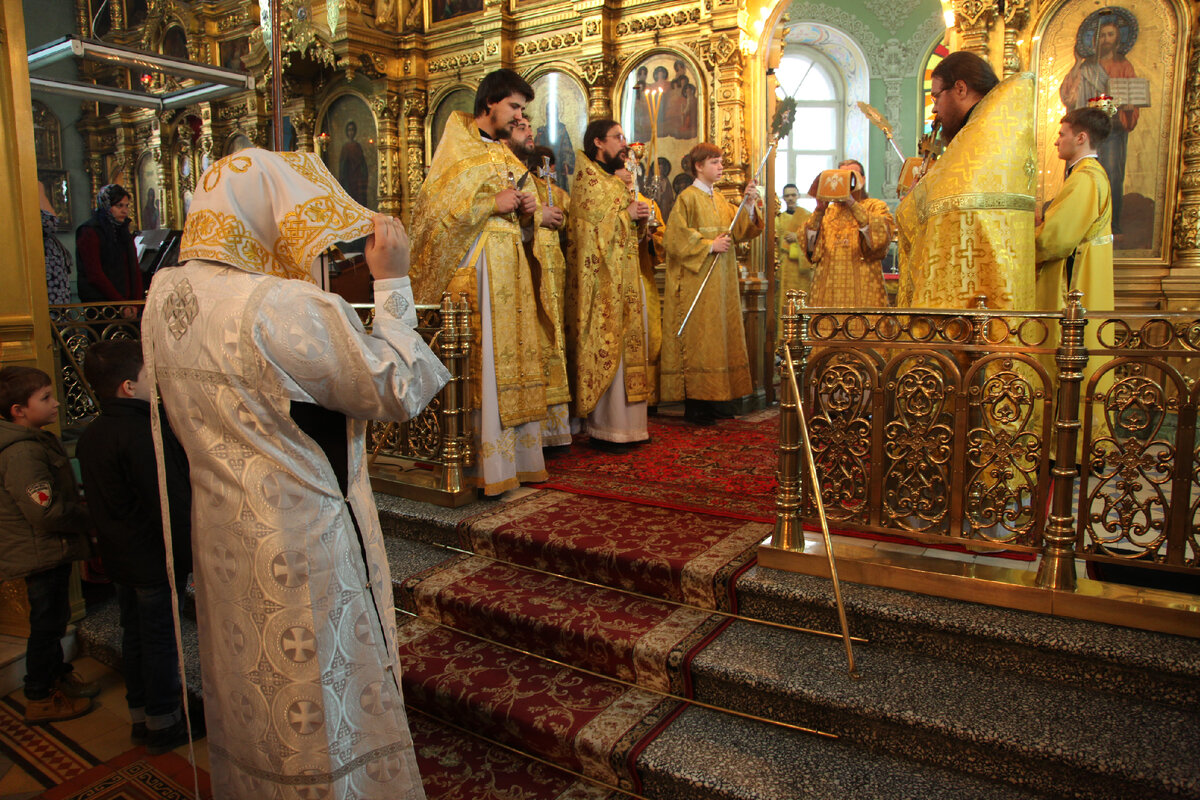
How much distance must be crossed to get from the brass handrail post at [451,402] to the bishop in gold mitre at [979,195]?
7.68 feet

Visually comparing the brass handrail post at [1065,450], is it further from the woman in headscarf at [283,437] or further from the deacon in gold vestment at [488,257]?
the deacon in gold vestment at [488,257]

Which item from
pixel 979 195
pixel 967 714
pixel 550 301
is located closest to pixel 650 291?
pixel 550 301

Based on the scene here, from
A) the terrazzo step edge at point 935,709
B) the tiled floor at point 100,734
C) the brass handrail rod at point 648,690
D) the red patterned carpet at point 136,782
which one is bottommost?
the tiled floor at point 100,734

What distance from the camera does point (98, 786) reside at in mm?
2846

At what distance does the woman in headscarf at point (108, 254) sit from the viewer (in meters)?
6.25

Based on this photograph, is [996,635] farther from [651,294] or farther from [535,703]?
[651,294]

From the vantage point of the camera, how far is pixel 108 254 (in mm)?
6461

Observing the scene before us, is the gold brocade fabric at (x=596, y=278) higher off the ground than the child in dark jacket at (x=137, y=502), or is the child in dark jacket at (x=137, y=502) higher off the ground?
the gold brocade fabric at (x=596, y=278)

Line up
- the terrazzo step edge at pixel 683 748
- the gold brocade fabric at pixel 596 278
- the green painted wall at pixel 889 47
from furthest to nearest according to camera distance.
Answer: the green painted wall at pixel 889 47 < the gold brocade fabric at pixel 596 278 < the terrazzo step edge at pixel 683 748

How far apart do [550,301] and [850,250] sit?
285cm

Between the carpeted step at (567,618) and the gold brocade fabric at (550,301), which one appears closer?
the carpeted step at (567,618)

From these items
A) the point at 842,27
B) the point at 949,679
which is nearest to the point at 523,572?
the point at 949,679

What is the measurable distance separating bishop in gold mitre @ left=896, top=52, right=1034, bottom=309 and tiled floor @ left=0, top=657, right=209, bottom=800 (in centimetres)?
358

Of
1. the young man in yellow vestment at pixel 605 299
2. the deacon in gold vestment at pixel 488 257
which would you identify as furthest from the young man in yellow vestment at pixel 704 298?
the deacon in gold vestment at pixel 488 257
